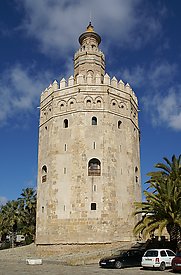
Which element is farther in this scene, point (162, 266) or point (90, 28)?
point (90, 28)

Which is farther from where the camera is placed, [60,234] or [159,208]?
[60,234]

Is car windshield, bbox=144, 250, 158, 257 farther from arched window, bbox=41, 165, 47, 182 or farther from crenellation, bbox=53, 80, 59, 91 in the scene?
crenellation, bbox=53, 80, 59, 91

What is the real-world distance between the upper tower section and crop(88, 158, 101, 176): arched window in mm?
9230

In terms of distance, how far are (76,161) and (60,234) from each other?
6.31 meters

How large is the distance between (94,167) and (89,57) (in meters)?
12.6

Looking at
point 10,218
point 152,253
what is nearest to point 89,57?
point 10,218

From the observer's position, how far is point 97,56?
3531 centimetres

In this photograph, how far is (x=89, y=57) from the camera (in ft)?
115

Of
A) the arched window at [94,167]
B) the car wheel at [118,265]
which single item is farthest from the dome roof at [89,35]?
the car wheel at [118,265]

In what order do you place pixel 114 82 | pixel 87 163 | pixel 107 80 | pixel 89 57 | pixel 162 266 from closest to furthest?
1. pixel 162 266
2. pixel 87 163
3. pixel 107 80
4. pixel 114 82
5. pixel 89 57

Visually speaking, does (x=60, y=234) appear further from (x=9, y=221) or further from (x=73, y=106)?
(x=9, y=221)

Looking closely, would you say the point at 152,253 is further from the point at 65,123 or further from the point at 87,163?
the point at 65,123

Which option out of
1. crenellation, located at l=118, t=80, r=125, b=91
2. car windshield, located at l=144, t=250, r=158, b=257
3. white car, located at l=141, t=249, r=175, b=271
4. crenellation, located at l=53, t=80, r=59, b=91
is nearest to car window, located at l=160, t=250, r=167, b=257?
white car, located at l=141, t=249, r=175, b=271

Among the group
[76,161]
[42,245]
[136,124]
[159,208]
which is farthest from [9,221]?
[159,208]
